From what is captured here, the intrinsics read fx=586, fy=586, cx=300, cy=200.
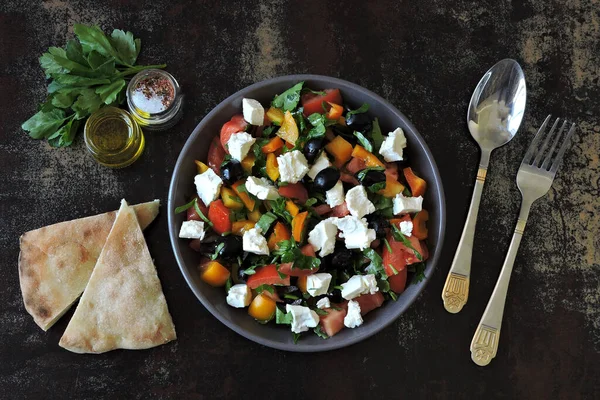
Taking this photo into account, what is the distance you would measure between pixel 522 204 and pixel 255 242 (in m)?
1.48

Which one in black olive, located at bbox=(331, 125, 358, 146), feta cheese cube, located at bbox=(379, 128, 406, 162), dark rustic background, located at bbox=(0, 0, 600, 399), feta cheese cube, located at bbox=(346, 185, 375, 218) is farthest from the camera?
Result: dark rustic background, located at bbox=(0, 0, 600, 399)

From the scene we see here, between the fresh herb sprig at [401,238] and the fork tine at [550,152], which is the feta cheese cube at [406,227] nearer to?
the fresh herb sprig at [401,238]

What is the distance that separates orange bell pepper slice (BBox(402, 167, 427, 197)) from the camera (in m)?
2.92

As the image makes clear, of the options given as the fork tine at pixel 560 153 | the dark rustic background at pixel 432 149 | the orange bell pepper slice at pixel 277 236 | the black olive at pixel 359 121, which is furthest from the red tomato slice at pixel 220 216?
the fork tine at pixel 560 153

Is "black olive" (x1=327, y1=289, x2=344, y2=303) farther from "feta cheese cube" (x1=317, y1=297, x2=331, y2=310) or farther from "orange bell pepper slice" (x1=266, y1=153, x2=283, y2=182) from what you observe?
"orange bell pepper slice" (x1=266, y1=153, x2=283, y2=182)

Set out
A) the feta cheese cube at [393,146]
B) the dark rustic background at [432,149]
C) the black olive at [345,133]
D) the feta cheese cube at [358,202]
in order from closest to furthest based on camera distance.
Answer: the feta cheese cube at [358,202] → the feta cheese cube at [393,146] → the black olive at [345,133] → the dark rustic background at [432,149]

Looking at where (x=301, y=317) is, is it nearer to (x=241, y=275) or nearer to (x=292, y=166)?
(x=241, y=275)

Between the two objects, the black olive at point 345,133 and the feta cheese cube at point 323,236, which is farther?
the black olive at point 345,133

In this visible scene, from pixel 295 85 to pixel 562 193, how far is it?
1599 mm

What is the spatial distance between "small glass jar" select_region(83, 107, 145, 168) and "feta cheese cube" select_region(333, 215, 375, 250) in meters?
1.21

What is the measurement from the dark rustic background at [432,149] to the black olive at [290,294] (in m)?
0.36

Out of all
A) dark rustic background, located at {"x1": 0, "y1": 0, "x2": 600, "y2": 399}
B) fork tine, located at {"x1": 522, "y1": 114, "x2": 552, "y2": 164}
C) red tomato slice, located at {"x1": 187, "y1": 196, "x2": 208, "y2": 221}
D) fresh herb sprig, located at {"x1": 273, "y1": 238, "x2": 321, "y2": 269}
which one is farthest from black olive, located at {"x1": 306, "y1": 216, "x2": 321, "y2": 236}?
fork tine, located at {"x1": 522, "y1": 114, "x2": 552, "y2": 164}

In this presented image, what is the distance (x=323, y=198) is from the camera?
2.88 meters

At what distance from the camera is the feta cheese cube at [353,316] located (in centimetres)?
283
